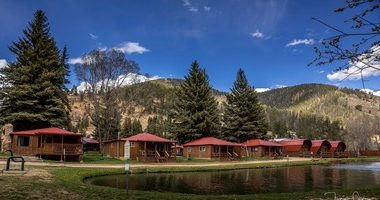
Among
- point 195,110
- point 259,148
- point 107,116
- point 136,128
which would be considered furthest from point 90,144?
point 259,148

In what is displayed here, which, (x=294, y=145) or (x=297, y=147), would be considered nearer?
(x=297, y=147)

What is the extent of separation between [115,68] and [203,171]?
2022 cm

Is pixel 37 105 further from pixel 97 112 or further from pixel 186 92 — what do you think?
pixel 186 92

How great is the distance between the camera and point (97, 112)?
1978 inches

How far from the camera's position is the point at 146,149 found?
1886 inches

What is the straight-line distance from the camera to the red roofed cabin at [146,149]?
4659 centimetres

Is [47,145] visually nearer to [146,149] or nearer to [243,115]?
[146,149]

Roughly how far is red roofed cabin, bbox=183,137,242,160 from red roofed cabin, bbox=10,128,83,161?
2049 centimetres

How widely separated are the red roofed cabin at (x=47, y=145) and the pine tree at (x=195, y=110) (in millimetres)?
25178

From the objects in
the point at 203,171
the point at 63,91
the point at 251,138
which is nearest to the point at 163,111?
the point at 251,138

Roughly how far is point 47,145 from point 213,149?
2462 cm

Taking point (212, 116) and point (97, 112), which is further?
point (212, 116)

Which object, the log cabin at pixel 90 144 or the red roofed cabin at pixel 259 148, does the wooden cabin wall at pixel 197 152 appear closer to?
the red roofed cabin at pixel 259 148

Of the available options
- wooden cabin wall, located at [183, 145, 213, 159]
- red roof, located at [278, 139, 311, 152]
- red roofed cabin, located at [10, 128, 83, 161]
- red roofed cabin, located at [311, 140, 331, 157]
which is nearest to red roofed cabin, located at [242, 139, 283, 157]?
wooden cabin wall, located at [183, 145, 213, 159]
